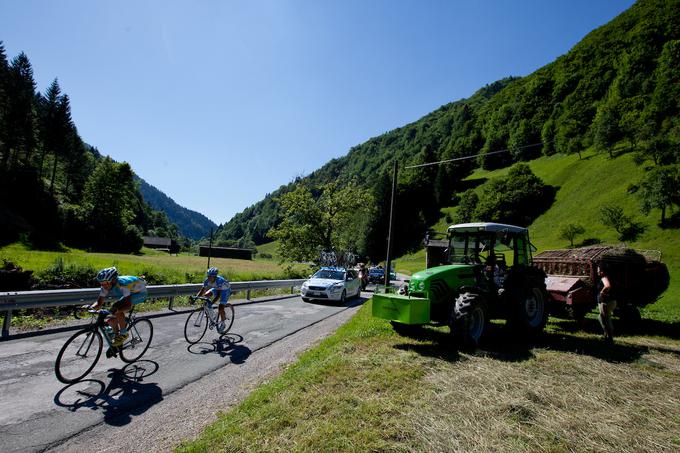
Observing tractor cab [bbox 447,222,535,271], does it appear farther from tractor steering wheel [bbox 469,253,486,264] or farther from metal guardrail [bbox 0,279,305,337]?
metal guardrail [bbox 0,279,305,337]

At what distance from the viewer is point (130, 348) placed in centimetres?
657

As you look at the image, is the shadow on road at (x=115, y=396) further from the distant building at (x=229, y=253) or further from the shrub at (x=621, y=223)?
the distant building at (x=229, y=253)

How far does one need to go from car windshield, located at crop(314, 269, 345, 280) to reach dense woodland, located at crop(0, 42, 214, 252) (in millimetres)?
41211

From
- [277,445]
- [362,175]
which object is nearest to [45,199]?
[277,445]

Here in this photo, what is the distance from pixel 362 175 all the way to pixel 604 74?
292 ft

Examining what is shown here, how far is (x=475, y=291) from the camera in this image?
747cm

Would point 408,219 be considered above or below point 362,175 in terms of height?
below

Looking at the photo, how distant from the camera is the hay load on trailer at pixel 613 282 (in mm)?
9680

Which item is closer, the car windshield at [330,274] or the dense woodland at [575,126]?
the car windshield at [330,274]

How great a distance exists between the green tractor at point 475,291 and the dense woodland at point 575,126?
101ft

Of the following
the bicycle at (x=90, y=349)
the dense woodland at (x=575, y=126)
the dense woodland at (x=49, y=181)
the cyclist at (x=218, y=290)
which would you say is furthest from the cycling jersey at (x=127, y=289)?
the dense woodland at (x=49, y=181)

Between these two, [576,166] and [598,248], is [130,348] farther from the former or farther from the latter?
[576,166]

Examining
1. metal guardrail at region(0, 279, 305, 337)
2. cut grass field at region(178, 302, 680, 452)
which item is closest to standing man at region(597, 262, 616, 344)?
cut grass field at region(178, 302, 680, 452)

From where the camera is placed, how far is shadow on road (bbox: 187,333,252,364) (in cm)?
738
